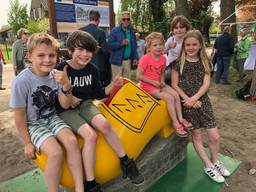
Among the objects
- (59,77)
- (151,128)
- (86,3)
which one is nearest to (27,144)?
(59,77)

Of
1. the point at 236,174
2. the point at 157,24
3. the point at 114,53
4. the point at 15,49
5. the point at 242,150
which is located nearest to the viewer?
the point at 236,174

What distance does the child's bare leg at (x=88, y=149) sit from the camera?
7.99ft

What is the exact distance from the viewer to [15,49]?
718 centimetres

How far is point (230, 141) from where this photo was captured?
15.5 ft

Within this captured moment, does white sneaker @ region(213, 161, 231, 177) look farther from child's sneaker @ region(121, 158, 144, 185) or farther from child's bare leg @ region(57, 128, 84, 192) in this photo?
child's bare leg @ region(57, 128, 84, 192)

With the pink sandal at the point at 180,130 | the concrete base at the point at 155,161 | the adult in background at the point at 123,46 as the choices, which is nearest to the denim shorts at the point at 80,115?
the concrete base at the point at 155,161

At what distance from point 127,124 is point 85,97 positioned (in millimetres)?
477

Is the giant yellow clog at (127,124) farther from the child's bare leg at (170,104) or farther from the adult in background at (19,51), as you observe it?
the adult in background at (19,51)

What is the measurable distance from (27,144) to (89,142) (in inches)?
19.8

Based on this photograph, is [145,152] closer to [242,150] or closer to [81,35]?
[81,35]

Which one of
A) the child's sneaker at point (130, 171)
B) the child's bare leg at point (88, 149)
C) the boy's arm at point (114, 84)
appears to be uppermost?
the boy's arm at point (114, 84)

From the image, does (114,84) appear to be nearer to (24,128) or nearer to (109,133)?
(109,133)

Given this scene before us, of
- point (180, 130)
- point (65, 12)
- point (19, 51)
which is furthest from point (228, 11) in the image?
point (180, 130)

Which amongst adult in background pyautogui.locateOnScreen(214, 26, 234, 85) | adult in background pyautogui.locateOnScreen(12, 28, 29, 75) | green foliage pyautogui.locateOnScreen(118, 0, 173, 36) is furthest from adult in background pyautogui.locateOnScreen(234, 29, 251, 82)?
green foliage pyautogui.locateOnScreen(118, 0, 173, 36)
